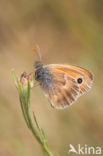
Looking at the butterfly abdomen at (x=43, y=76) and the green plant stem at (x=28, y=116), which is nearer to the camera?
the green plant stem at (x=28, y=116)

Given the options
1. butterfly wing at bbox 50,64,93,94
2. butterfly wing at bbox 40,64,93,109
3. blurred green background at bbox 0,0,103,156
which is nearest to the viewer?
butterfly wing at bbox 40,64,93,109

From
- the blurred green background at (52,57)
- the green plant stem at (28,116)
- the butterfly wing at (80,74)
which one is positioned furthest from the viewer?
the blurred green background at (52,57)

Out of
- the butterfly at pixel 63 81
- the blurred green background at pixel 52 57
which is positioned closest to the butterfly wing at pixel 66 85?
the butterfly at pixel 63 81

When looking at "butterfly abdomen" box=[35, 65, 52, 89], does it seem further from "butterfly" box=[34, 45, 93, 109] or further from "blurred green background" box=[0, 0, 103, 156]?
"blurred green background" box=[0, 0, 103, 156]

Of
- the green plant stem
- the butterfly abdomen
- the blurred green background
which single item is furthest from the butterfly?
the blurred green background

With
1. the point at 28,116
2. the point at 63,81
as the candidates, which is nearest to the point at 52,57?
the point at 63,81

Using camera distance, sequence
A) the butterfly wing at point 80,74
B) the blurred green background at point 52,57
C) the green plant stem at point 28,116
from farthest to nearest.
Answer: the blurred green background at point 52,57 → the butterfly wing at point 80,74 → the green plant stem at point 28,116

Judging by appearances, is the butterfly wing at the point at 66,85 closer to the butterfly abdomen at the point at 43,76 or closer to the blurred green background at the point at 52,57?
the butterfly abdomen at the point at 43,76
